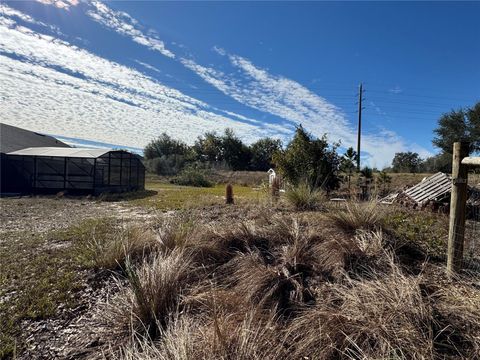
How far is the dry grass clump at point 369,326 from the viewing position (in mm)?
→ 1736

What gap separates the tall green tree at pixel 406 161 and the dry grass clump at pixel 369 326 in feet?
112

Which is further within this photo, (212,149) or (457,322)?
(212,149)

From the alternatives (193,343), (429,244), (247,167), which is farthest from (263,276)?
(247,167)

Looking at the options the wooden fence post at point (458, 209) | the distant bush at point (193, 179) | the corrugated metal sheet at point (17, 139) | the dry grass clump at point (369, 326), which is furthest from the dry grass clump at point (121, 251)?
the distant bush at point (193, 179)

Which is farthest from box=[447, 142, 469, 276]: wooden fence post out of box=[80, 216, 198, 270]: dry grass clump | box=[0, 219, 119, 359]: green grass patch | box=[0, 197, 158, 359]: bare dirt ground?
box=[0, 219, 119, 359]: green grass patch

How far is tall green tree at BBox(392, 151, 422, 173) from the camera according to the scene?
32.6m

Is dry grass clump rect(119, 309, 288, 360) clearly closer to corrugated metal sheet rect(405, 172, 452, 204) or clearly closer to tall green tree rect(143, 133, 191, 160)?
corrugated metal sheet rect(405, 172, 452, 204)

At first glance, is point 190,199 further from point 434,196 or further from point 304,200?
point 434,196

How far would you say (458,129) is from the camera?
936 inches

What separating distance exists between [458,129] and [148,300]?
29.0 metres

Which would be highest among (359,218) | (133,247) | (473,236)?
(359,218)

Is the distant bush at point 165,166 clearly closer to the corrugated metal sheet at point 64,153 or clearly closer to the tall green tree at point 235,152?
the tall green tree at point 235,152

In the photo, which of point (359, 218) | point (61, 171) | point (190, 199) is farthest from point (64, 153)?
point (359, 218)

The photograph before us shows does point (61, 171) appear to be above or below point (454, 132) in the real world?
below
